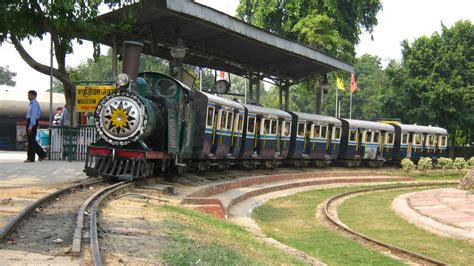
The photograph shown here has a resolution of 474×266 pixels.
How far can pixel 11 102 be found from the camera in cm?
3869

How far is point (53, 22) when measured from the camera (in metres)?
15.6

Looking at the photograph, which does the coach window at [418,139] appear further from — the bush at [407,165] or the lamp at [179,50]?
the lamp at [179,50]

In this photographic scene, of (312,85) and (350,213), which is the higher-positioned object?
(312,85)

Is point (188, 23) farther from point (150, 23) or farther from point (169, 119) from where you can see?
point (169, 119)

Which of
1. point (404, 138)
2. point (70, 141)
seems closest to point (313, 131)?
point (404, 138)

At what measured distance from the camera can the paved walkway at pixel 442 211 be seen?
41.6ft

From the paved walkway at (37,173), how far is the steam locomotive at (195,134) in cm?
81

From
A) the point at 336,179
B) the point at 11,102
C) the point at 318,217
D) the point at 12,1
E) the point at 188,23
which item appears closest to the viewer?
the point at 12,1

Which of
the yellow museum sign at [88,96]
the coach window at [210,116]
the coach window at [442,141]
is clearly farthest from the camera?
the coach window at [442,141]

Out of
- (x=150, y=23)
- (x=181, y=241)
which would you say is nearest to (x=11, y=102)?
(x=150, y=23)

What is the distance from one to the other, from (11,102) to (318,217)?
1122 inches

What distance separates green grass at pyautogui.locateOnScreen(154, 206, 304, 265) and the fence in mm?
9263

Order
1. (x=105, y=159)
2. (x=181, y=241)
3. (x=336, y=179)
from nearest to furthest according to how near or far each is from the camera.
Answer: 1. (x=181, y=241)
2. (x=105, y=159)
3. (x=336, y=179)

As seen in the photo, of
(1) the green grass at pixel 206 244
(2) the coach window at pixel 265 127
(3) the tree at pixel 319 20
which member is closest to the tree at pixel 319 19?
(3) the tree at pixel 319 20
